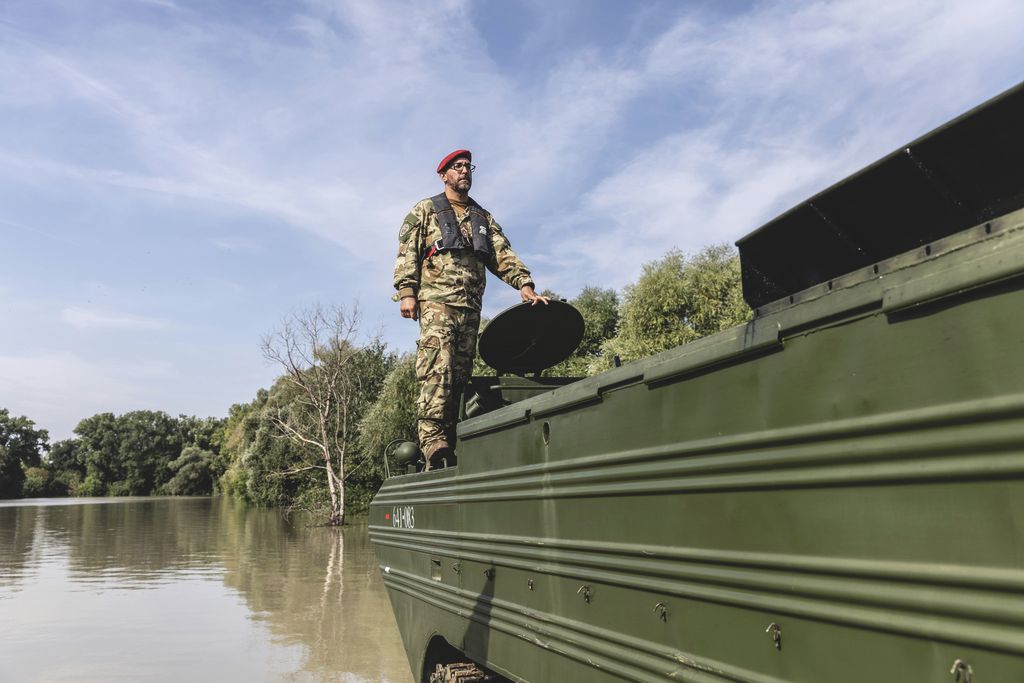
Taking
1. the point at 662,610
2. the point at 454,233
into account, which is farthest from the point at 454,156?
the point at 662,610

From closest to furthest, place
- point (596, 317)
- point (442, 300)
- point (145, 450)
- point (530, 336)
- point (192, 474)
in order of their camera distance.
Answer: point (530, 336) → point (442, 300) → point (596, 317) → point (192, 474) → point (145, 450)

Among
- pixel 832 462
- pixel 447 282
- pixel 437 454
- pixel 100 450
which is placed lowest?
pixel 832 462

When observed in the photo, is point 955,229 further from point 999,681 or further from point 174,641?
point 174,641

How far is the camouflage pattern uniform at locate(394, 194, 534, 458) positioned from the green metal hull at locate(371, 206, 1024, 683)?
5.17 ft

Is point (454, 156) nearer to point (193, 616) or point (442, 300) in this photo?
point (442, 300)

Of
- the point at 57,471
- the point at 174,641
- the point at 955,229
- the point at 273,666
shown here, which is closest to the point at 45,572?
the point at 174,641

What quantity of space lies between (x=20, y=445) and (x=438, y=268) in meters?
111

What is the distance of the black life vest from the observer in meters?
5.06

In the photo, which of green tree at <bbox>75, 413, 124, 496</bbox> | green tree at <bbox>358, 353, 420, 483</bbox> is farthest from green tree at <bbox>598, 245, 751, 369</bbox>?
green tree at <bbox>75, 413, 124, 496</bbox>

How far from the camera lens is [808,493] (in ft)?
6.21

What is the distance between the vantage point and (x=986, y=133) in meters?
1.78

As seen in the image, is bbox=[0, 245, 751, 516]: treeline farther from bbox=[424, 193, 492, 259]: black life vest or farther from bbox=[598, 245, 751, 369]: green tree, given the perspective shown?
bbox=[424, 193, 492, 259]: black life vest

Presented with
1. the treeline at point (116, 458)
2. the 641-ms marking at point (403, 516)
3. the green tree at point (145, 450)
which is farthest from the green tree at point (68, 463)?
the 641-ms marking at point (403, 516)

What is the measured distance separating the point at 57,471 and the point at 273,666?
11046cm
